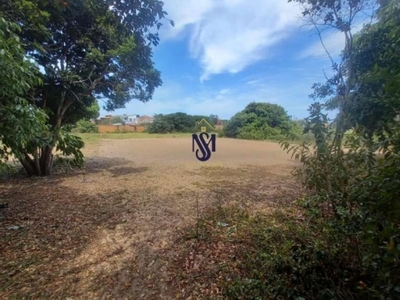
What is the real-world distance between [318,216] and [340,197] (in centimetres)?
116

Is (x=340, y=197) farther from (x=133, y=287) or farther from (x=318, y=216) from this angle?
(x=133, y=287)

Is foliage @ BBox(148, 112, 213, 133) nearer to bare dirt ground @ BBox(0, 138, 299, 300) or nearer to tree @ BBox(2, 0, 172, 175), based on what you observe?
tree @ BBox(2, 0, 172, 175)

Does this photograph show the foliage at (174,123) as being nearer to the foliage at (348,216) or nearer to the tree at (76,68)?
the tree at (76,68)

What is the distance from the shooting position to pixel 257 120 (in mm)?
17781

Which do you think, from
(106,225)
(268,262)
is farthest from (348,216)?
(106,225)

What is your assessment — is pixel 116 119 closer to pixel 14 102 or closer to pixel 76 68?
pixel 76 68

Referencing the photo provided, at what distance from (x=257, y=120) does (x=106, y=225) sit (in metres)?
16.2

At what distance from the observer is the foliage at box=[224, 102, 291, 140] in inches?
678

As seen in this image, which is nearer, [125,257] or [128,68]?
[125,257]

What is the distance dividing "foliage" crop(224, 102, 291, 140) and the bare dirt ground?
472 inches

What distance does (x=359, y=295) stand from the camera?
1269 millimetres

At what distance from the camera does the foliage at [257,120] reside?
17217 mm

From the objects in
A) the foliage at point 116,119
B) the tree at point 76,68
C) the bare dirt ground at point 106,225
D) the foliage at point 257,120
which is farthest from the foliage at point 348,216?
the foliage at point 116,119

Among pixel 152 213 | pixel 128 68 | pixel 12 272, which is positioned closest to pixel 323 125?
pixel 152 213
